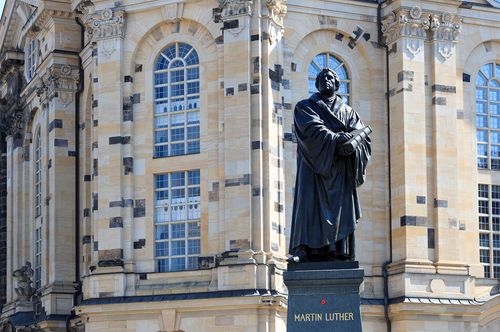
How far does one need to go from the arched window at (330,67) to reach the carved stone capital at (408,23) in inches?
80.0

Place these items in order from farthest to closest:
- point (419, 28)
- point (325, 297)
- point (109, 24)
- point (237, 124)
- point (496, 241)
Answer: point (496, 241), point (419, 28), point (109, 24), point (237, 124), point (325, 297)

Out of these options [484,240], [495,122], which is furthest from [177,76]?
[484,240]

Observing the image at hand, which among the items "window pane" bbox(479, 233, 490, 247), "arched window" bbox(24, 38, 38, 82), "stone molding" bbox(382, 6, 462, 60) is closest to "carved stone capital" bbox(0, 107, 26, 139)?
"arched window" bbox(24, 38, 38, 82)

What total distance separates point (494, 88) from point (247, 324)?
43.4ft

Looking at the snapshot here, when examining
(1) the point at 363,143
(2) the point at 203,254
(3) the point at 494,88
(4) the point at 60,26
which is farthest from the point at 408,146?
(1) the point at 363,143

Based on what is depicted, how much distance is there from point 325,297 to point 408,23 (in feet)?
98.9

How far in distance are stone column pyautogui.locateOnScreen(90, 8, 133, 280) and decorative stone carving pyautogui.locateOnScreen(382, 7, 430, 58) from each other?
9.43 meters

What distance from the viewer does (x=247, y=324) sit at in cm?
4522

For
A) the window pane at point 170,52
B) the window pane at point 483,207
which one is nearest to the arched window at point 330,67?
the window pane at point 170,52

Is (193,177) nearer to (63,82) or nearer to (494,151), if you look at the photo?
(63,82)

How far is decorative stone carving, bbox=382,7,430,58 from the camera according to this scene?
48719 millimetres

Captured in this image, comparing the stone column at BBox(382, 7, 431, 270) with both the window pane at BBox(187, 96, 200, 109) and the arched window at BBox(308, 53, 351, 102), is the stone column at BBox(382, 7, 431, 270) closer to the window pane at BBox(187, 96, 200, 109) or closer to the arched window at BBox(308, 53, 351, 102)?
the arched window at BBox(308, 53, 351, 102)

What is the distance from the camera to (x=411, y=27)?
4891 cm

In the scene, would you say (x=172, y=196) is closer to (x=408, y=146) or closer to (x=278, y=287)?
(x=278, y=287)
